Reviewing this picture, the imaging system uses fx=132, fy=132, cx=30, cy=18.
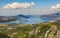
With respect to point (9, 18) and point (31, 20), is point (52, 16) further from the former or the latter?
point (9, 18)

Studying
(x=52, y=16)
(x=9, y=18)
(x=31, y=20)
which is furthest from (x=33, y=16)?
(x=9, y=18)

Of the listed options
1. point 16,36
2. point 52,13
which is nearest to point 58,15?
point 52,13

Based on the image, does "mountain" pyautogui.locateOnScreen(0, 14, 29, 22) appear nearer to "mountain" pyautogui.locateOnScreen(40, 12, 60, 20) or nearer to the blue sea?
the blue sea

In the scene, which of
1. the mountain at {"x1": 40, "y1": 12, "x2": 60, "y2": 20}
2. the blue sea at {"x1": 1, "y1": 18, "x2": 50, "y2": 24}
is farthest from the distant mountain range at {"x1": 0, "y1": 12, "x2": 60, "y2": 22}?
the blue sea at {"x1": 1, "y1": 18, "x2": 50, "y2": 24}

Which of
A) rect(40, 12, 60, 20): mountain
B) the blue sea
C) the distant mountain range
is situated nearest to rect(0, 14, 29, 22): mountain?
the distant mountain range

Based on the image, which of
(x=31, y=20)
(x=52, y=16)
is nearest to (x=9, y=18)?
(x=31, y=20)

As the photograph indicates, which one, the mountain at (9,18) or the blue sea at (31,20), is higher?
the mountain at (9,18)

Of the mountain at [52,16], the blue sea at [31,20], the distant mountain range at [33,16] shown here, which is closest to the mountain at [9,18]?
the distant mountain range at [33,16]

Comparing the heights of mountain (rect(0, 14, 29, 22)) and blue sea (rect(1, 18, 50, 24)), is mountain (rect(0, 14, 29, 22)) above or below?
above

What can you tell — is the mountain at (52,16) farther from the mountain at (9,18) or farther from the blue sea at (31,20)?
the mountain at (9,18)

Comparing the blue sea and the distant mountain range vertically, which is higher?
the distant mountain range

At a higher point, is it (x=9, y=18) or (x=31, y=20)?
(x=9, y=18)
